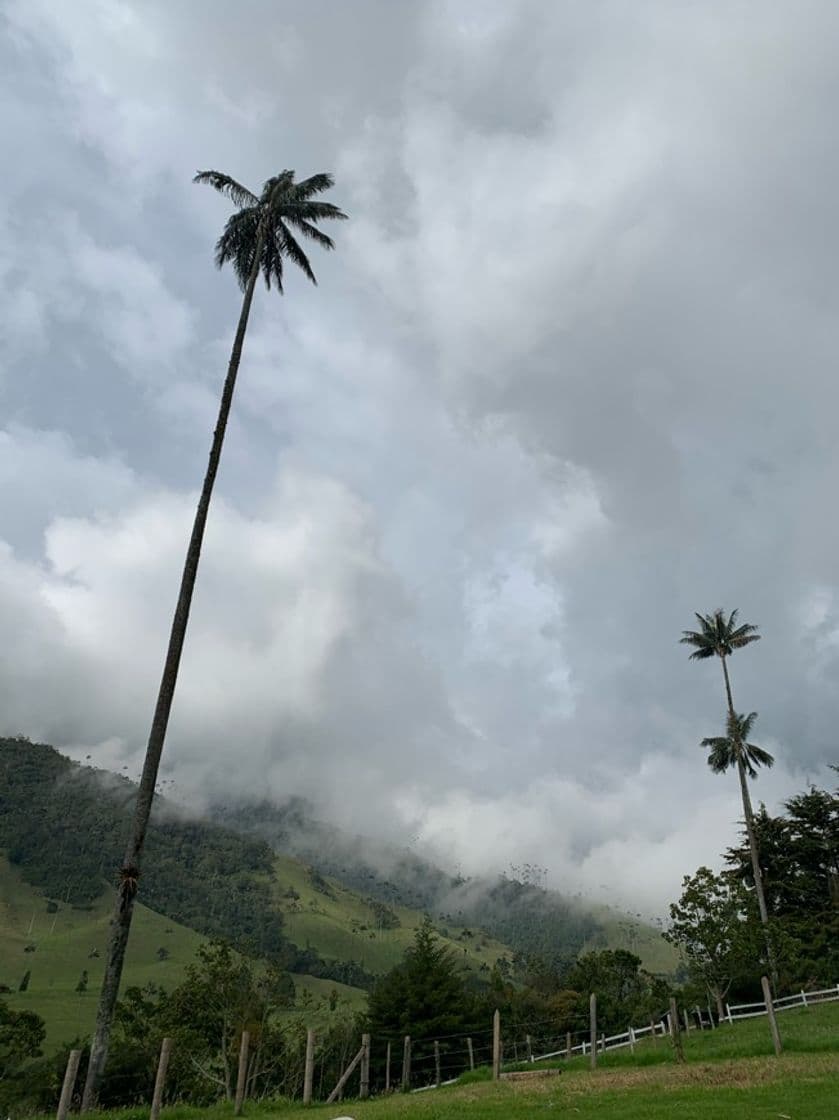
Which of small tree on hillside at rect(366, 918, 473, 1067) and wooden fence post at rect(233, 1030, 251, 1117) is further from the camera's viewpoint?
small tree on hillside at rect(366, 918, 473, 1067)

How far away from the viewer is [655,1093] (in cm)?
1892

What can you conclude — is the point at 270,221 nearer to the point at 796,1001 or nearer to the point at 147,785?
the point at 147,785

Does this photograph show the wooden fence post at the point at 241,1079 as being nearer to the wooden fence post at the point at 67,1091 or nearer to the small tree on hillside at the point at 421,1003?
the wooden fence post at the point at 67,1091

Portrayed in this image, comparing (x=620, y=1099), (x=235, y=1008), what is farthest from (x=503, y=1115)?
(x=235, y=1008)

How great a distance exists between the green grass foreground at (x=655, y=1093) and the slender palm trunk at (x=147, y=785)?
2.34 metres

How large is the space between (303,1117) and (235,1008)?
40605 mm

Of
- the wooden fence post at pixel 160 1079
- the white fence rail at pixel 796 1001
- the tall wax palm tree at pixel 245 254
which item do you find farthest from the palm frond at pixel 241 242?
the white fence rail at pixel 796 1001

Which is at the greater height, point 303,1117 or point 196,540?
point 196,540

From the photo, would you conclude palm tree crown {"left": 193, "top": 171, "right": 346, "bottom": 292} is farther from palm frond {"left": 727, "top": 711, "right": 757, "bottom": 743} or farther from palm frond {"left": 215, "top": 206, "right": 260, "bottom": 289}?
palm frond {"left": 727, "top": 711, "right": 757, "bottom": 743}

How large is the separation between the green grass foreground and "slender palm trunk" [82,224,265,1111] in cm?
234

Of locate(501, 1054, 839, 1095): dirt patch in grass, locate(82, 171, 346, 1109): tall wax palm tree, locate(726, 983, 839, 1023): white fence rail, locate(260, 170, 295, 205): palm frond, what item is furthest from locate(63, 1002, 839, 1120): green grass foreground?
locate(260, 170, 295, 205): palm frond

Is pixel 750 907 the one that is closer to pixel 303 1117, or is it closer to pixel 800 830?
pixel 303 1117

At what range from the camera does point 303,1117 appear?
827 inches

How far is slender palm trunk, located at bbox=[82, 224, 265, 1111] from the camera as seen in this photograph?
2138cm
